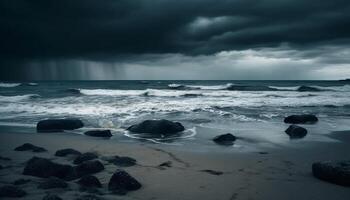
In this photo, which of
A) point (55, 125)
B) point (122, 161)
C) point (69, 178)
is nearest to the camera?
point (69, 178)

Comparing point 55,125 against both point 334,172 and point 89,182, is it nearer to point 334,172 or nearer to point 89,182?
point 89,182

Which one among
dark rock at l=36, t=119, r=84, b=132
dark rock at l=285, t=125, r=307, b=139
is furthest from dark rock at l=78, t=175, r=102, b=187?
dark rock at l=285, t=125, r=307, b=139

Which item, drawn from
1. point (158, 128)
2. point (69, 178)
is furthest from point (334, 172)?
point (158, 128)

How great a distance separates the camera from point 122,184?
187 inches

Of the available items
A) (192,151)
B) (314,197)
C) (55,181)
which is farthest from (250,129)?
(55,181)

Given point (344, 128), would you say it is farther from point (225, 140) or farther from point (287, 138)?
point (225, 140)

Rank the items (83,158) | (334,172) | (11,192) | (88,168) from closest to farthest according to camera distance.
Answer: (11,192) < (334,172) < (88,168) < (83,158)

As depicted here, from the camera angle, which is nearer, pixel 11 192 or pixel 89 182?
pixel 11 192

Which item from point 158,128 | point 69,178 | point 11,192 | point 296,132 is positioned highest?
point 11,192

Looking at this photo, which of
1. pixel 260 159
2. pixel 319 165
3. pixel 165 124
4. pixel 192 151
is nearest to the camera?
pixel 319 165

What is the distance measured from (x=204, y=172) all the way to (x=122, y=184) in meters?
1.81

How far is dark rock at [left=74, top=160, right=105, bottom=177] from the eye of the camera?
5320mm

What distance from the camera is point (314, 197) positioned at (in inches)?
183

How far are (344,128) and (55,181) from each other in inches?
415
